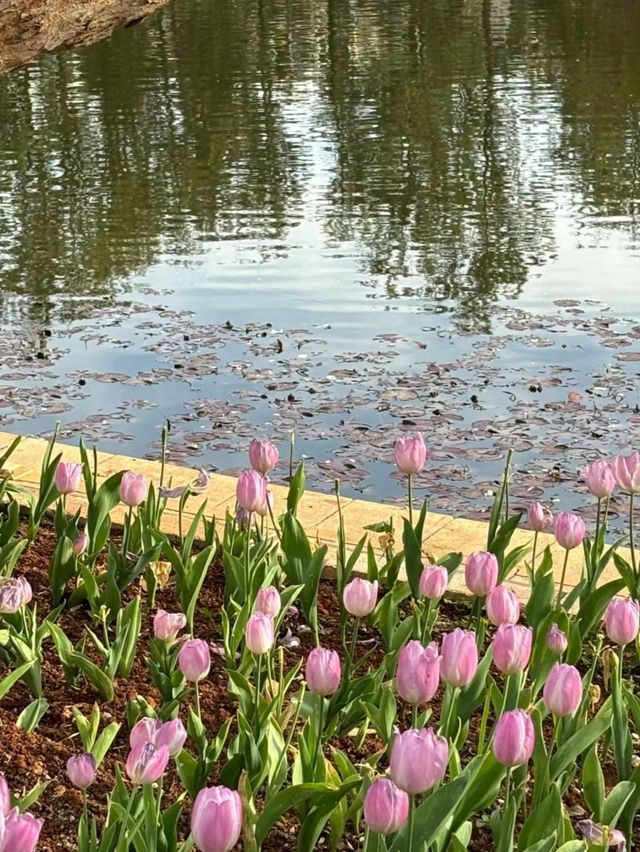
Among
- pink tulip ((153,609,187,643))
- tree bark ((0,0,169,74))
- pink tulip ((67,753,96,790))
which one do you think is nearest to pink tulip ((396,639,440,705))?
pink tulip ((67,753,96,790))

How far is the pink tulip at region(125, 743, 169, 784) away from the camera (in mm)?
1971

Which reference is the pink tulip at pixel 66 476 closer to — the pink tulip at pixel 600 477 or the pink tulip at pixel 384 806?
the pink tulip at pixel 600 477

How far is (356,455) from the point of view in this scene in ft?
19.9

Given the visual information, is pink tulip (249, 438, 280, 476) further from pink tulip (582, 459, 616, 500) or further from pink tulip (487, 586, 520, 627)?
pink tulip (487, 586, 520, 627)

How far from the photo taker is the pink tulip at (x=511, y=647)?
2.30 meters

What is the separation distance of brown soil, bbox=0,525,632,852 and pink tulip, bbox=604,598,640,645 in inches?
18.7

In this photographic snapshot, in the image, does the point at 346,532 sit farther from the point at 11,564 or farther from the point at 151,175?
the point at 151,175

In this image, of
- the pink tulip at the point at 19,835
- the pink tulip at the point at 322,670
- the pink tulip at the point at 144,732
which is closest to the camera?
the pink tulip at the point at 19,835

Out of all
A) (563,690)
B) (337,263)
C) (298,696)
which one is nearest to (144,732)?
(563,690)

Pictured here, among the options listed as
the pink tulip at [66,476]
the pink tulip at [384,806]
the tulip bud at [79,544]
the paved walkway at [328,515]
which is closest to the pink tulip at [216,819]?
the pink tulip at [384,806]

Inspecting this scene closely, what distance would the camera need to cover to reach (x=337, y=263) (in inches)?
373

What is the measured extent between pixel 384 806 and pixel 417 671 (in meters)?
0.31

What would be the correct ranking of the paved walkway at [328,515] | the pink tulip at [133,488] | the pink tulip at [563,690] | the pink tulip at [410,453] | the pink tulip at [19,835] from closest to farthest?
the pink tulip at [19,835], the pink tulip at [563,690], the pink tulip at [410,453], the pink tulip at [133,488], the paved walkway at [328,515]

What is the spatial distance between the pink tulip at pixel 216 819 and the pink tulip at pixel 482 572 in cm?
112
